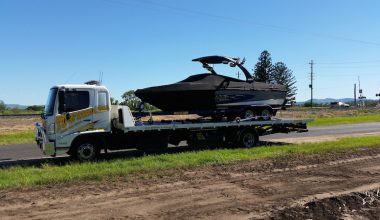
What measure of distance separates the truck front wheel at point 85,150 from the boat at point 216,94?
286cm

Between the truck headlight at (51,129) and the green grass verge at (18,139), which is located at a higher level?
the truck headlight at (51,129)

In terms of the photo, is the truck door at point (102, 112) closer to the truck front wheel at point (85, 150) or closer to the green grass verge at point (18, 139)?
the truck front wheel at point (85, 150)

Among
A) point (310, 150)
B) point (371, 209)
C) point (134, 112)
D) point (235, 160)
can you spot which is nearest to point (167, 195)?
point (371, 209)

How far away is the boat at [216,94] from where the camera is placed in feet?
52.4

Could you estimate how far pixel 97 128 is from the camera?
545 inches

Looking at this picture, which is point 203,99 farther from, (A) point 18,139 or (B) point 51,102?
(A) point 18,139

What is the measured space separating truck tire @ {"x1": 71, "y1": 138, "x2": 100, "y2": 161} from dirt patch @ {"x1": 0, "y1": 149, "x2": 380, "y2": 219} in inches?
140

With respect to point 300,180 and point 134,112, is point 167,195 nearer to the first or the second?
point 300,180

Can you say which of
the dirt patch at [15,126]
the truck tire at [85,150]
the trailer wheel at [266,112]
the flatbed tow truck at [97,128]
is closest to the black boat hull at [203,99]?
the trailer wheel at [266,112]

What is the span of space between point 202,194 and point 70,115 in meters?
6.27

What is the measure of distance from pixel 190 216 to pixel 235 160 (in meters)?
6.36

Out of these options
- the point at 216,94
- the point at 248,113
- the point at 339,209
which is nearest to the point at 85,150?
the point at 216,94

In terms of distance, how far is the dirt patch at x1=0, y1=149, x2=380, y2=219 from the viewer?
7168 mm

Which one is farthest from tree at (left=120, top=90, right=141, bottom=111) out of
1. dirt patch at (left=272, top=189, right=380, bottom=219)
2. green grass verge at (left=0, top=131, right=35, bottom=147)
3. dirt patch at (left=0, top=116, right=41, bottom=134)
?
dirt patch at (left=0, top=116, right=41, bottom=134)
